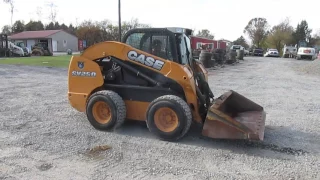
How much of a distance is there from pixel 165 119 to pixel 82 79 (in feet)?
6.28

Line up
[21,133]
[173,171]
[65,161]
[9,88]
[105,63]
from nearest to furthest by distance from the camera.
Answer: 1. [173,171]
2. [65,161]
3. [21,133]
4. [105,63]
5. [9,88]

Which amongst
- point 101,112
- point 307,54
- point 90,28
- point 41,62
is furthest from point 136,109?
point 90,28

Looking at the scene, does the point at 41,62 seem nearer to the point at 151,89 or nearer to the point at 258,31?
the point at 151,89

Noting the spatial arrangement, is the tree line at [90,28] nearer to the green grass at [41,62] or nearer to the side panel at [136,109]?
the green grass at [41,62]

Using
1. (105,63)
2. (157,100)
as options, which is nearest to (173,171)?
(157,100)

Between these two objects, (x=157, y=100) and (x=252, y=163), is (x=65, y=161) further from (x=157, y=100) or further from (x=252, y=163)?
(x=252, y=163)

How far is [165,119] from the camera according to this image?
5.71 m

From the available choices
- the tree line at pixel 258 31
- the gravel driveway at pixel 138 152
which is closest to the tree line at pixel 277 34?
the tree line at pixel 258 31

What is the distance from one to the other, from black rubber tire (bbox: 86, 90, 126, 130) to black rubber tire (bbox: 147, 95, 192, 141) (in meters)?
0.61

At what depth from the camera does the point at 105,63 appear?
651 cm

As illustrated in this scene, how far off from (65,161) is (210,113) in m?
2.36

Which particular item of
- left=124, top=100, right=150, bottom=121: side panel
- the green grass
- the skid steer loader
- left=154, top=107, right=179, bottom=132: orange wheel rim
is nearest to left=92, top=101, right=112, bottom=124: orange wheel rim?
the skid steer loader

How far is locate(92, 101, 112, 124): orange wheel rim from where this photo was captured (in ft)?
20.3

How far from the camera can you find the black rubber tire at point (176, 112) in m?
5.45
